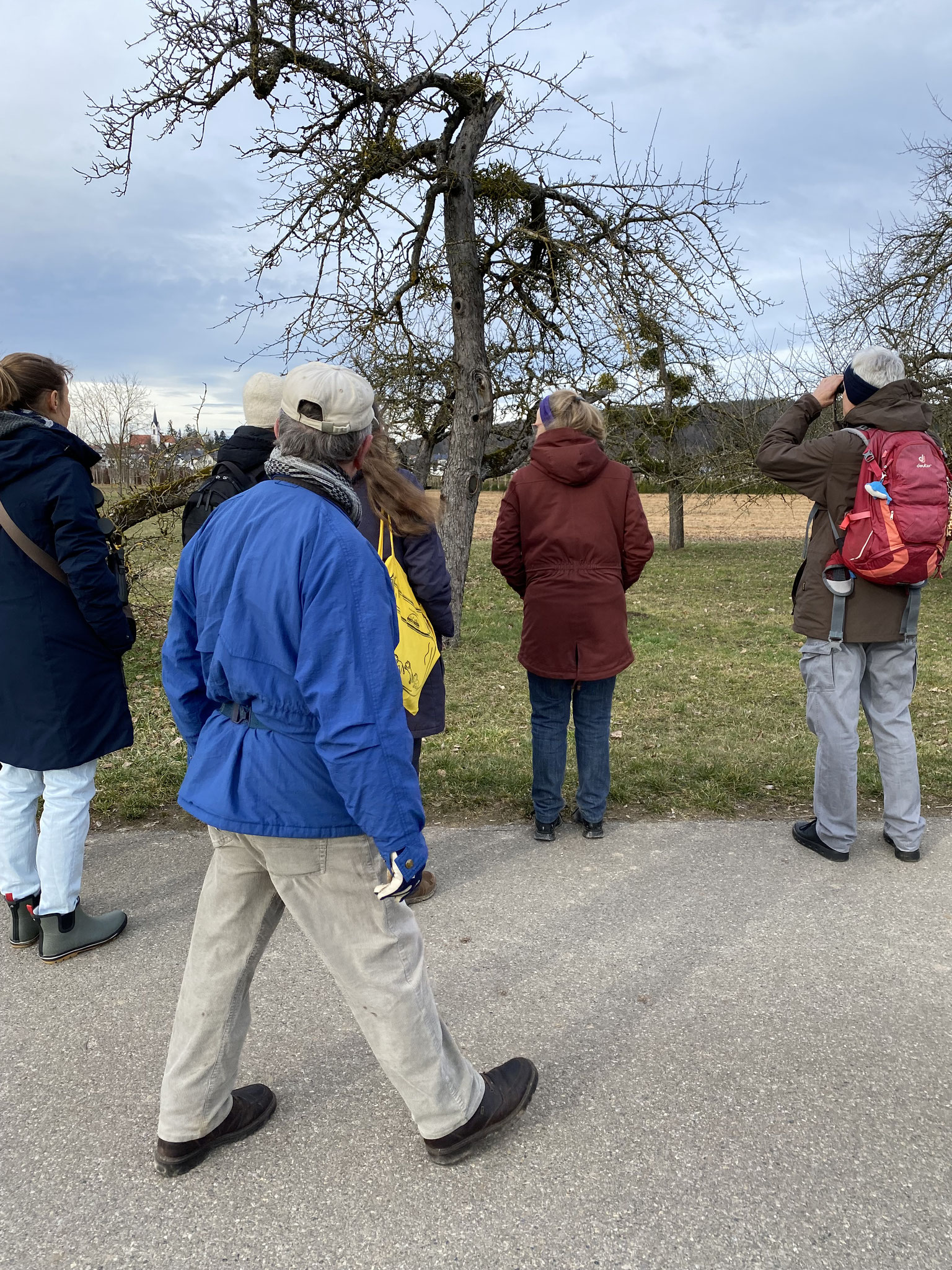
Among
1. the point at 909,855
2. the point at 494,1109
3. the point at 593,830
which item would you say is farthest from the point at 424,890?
the point at 909,855

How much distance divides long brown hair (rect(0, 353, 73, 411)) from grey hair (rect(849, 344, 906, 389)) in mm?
3146

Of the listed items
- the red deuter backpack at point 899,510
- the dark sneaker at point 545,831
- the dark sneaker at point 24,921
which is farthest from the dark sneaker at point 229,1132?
the red deuter backpack at point 899,510

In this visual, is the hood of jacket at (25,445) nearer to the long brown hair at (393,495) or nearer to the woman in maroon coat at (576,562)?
the long brown hair at (393,495)

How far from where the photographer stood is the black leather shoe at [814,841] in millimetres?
3963

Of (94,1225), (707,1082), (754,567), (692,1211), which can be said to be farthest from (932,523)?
(754,567)

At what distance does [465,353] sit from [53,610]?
575cm

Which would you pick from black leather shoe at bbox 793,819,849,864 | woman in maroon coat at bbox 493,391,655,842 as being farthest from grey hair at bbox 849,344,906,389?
black leather shoe at bbox 793,819,849,864

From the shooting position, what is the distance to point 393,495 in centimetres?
308

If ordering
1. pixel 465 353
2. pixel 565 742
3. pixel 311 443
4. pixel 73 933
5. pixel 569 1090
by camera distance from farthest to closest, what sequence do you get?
pixel 465 353
pixel 565 742
pixel 73 933
pixel 569 1090
pixel 311 443

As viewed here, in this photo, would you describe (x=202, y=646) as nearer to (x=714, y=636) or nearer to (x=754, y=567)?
(x=714, y=636)

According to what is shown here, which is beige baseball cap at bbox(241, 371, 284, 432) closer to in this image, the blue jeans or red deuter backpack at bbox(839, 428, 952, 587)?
the blue jeans

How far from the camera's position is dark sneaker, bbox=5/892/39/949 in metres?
3.33

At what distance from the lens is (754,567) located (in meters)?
19.0

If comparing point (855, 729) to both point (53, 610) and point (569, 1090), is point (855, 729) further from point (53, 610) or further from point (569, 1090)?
point (53, 610)
